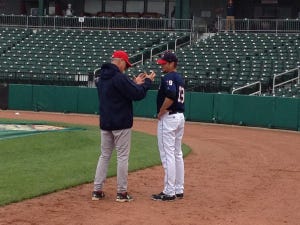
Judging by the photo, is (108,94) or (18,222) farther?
(108,94)

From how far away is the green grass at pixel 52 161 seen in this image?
29.3ft

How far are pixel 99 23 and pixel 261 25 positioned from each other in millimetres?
10048

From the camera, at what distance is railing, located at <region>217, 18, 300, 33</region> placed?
3462 centimetres

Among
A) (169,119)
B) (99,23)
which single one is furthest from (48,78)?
(169,119)

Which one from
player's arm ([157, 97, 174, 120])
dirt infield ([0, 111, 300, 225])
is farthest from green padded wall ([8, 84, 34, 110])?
player's arm ([157, 97, 174, 120])

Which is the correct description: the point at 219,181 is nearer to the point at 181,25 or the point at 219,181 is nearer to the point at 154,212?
the point at 154,212

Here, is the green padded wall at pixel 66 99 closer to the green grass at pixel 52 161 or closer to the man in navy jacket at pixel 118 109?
the green grass at pixel 52 161

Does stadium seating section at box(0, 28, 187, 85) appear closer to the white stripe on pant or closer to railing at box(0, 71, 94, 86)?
railing at box(0, 71, 94, 86)

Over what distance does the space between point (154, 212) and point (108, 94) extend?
165 cm

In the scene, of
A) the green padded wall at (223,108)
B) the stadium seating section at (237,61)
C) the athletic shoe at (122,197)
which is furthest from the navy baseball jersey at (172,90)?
the stadium seating section at (237,61)

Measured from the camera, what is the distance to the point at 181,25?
3741 centimetres

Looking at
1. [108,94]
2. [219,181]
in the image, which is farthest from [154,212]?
[219,181]

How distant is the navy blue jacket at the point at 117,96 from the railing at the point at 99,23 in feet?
94.8

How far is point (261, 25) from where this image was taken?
36219 millimetres
